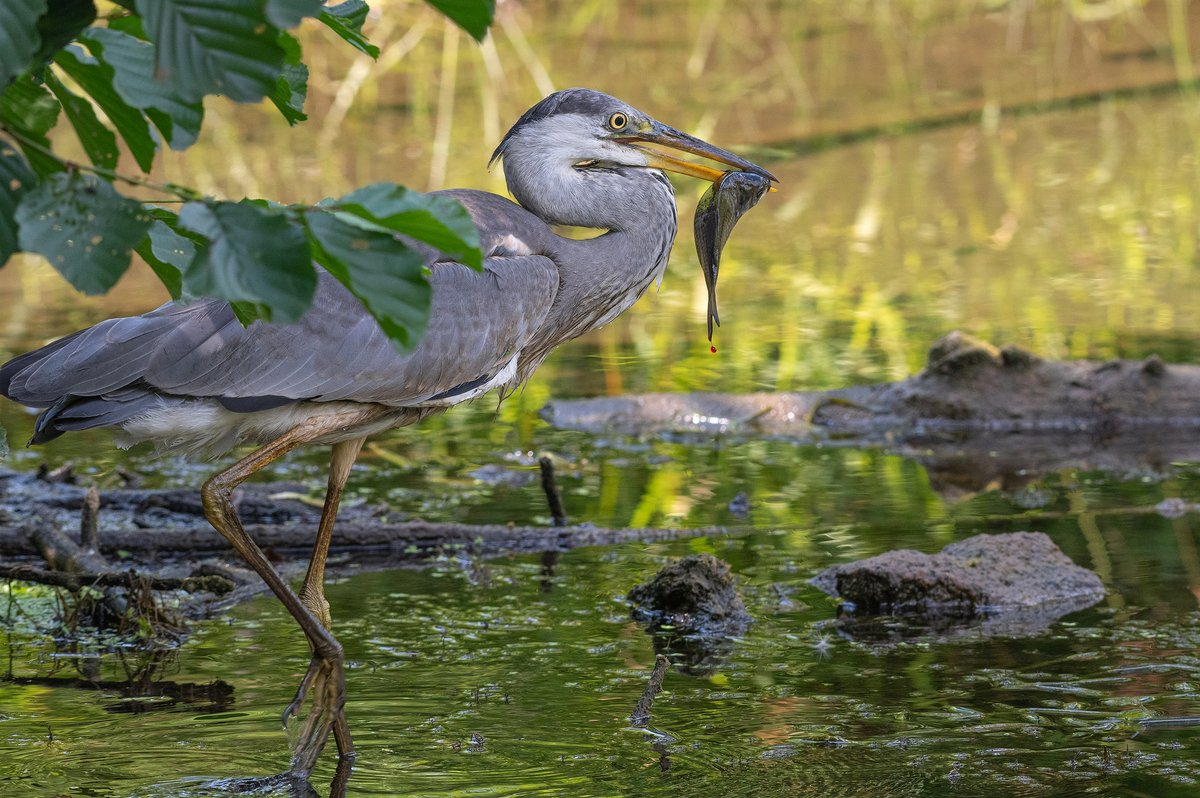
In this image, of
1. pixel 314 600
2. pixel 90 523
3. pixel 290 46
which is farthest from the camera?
pixel 90 523

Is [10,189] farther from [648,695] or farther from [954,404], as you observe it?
[954,404]

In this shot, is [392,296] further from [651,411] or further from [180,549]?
[651,411]

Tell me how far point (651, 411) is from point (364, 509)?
6.18 feet

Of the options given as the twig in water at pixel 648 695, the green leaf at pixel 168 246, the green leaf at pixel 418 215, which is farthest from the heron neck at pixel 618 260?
the green leaf at pixel 418 215

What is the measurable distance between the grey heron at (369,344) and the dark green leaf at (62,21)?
7.20 feet

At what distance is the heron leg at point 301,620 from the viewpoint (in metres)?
4.58

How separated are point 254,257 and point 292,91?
98 cm

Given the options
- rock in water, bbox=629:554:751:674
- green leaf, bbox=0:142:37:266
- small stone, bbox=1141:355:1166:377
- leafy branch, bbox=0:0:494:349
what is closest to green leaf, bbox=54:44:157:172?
leafy branch, bbox=0:0:494:349

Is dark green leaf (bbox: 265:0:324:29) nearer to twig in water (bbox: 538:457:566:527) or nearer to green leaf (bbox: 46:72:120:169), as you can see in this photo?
green leaf (bbox: 46:72:120:169)

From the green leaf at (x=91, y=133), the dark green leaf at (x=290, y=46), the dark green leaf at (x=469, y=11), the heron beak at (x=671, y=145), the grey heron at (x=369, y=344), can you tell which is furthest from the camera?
the heron beak at (x=671, y=145)

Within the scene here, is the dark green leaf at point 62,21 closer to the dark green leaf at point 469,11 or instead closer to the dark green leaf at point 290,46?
the dark green leaf at point 290,46

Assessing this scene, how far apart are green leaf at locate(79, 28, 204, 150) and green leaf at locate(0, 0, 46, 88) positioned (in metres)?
0.20

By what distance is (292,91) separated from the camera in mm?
3398

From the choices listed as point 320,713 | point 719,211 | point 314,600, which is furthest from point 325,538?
point 719,211
